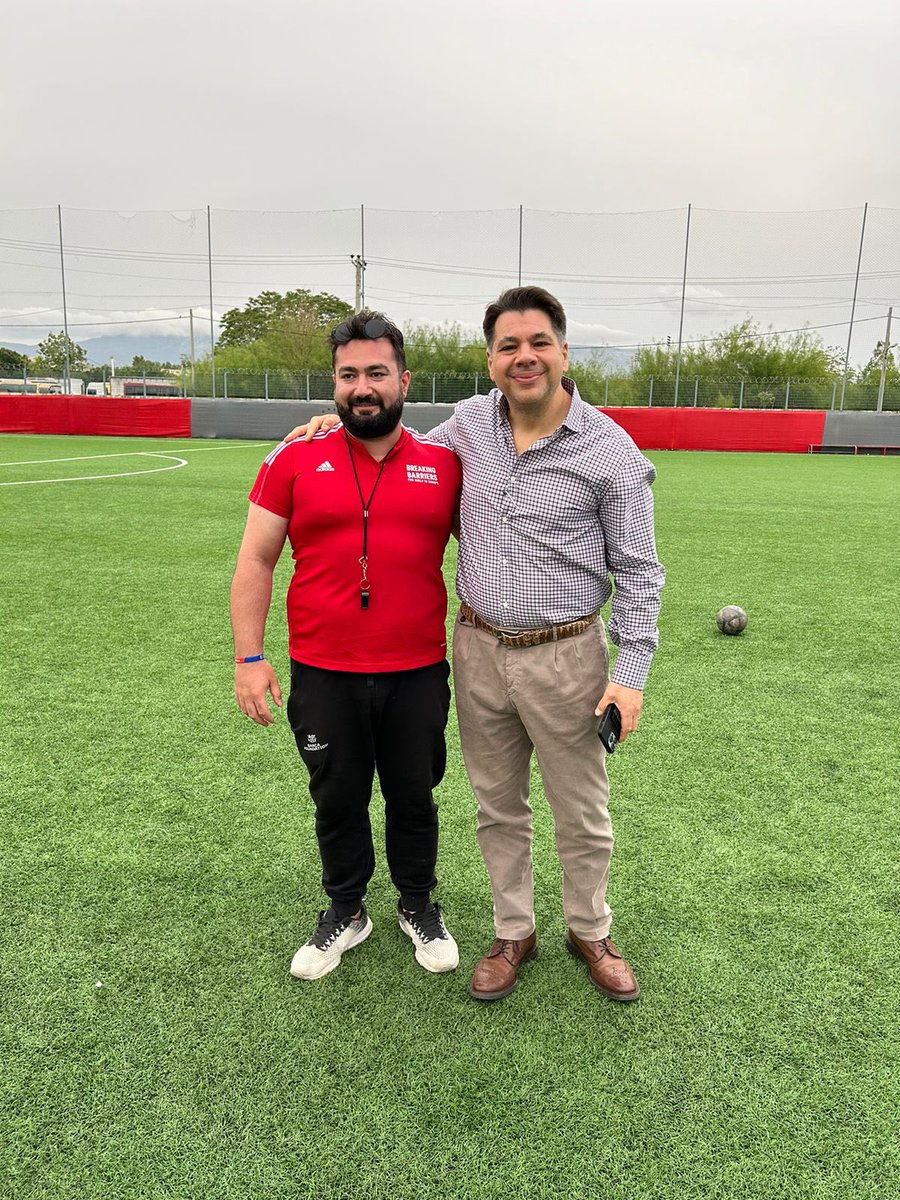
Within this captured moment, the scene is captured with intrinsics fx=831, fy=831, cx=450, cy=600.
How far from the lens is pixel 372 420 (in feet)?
7.42

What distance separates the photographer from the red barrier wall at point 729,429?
2711cm

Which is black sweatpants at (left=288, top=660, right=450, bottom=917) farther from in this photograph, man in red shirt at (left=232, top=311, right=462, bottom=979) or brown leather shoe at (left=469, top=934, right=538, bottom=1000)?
brown leather shoe at (left=469, top=934, right=538, bottom=1000)

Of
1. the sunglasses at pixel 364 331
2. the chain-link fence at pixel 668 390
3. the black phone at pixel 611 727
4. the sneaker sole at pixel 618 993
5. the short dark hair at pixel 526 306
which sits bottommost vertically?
the sneaker sole at pixel 618 993

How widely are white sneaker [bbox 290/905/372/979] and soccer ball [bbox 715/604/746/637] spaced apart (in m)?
3.95

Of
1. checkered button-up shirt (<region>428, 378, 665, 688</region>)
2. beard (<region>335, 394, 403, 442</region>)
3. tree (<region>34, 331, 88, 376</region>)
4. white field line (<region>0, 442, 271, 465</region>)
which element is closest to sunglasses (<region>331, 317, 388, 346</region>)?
beard (<region>335, 394, 403, 442</region>)

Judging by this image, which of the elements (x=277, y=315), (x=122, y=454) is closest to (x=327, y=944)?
(x=122, y=454)

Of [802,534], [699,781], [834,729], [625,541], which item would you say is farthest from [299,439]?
[802,534]

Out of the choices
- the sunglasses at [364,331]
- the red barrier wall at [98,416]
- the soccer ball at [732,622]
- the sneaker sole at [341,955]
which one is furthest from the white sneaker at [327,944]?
the red barrier wall at [98,416]

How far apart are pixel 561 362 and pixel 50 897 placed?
245 cm

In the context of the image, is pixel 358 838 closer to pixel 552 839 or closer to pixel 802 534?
pixel 552 839

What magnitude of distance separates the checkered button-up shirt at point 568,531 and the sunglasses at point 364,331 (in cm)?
41

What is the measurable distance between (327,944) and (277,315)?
52.9 metres

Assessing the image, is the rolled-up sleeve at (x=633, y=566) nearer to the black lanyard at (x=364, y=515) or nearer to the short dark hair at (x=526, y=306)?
the short dark hair at (x=526, y=306)

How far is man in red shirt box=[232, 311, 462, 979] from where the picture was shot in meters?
2.31
